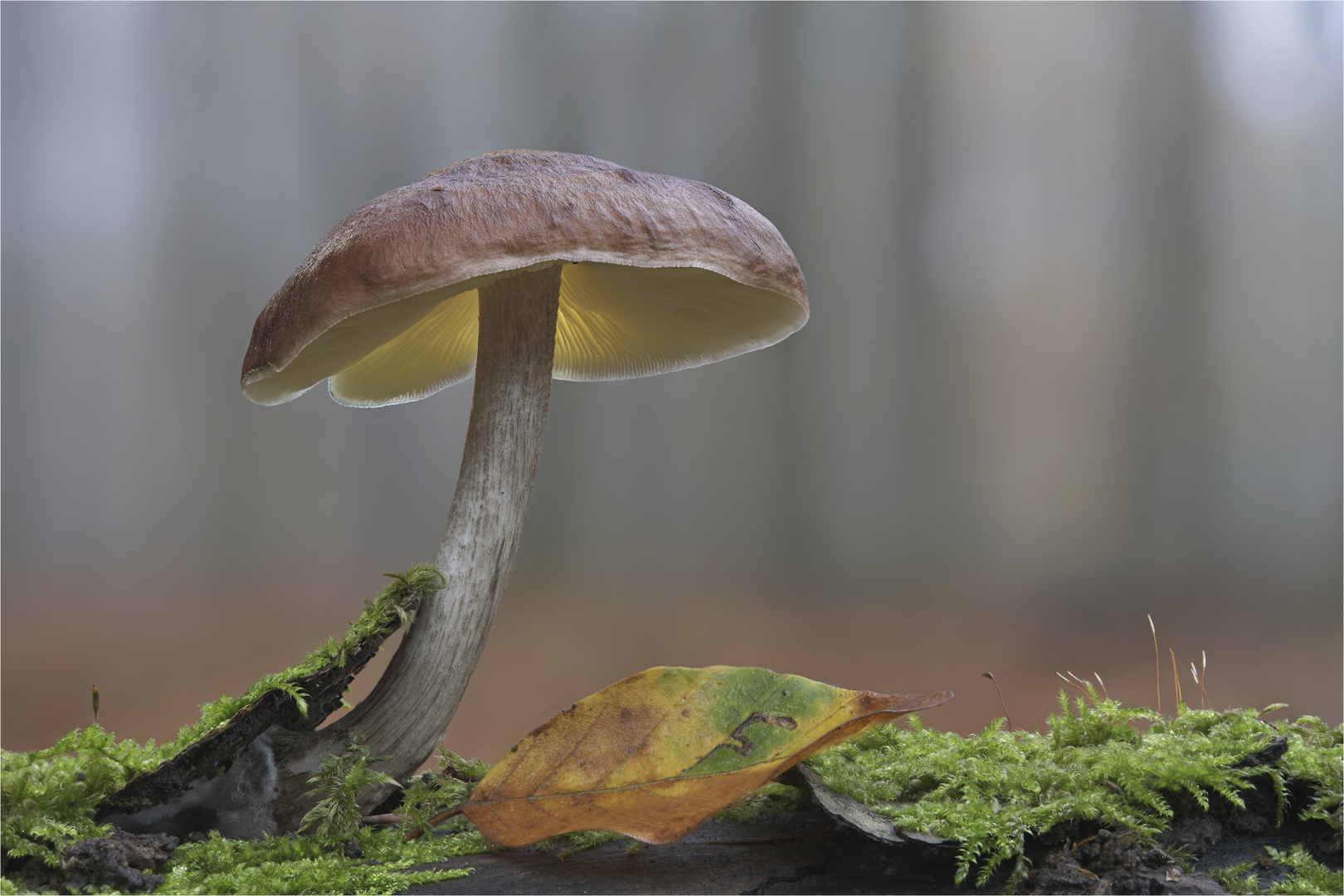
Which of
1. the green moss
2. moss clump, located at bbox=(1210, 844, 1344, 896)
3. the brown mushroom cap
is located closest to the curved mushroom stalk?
the brown mushroom cap

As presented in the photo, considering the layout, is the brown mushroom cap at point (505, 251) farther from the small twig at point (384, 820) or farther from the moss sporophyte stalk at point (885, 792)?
the small twig at point (384, 820)

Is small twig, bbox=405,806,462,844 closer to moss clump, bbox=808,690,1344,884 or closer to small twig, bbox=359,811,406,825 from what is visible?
small twig, bbox=359,811,406,825

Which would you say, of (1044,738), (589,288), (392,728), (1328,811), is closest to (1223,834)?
(1328,811)

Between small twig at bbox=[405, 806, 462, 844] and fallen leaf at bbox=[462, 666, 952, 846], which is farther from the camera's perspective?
small twig at bbox=[405, 806, 462, 844]

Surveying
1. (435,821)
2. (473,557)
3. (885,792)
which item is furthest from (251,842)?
(885,792)

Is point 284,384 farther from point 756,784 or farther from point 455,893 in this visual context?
point 756,784

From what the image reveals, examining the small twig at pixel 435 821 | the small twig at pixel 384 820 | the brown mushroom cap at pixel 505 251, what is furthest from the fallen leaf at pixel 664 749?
the brown mushroom cap at pixel 505 251

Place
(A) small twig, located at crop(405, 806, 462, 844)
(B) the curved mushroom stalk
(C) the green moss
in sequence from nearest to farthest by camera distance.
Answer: (A) small twig, located at crop(405, 806, 462, 844) < (C) the green moss < (B) the curved mushroom stalk
